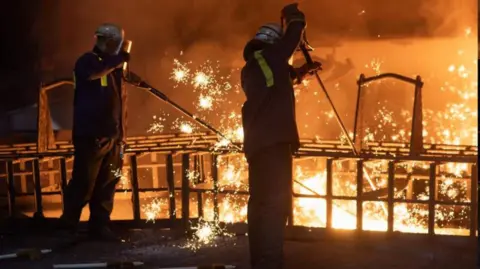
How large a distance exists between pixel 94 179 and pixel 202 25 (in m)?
8.40

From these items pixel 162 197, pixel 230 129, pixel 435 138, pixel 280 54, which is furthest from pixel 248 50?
pixel 435 138

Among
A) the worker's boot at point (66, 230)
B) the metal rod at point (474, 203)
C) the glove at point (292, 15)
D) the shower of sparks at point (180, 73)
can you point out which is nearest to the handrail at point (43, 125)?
the worker's boot at point (66, 230)

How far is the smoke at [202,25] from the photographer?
12.1m

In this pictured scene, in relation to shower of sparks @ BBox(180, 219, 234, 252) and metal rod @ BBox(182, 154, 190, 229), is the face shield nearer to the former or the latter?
metal rod @ BBox(182, 154, 190, 229)

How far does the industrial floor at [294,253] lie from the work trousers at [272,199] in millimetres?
399

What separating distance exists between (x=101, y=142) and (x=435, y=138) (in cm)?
1029

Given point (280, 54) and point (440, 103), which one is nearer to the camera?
point (280, 54)

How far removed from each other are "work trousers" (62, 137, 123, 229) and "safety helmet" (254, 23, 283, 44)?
5.78 ft

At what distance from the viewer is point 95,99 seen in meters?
5.25

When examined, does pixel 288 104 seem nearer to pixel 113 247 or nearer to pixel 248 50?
pixel 248 50

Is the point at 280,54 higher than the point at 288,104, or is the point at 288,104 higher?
the point at 280,54

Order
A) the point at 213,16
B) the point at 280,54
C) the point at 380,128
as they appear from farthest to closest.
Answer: the point at 380,128, the point at 213,16, the point at 280,54

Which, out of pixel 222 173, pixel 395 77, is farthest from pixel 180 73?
pixel 395 77

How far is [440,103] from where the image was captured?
45.9 ft
